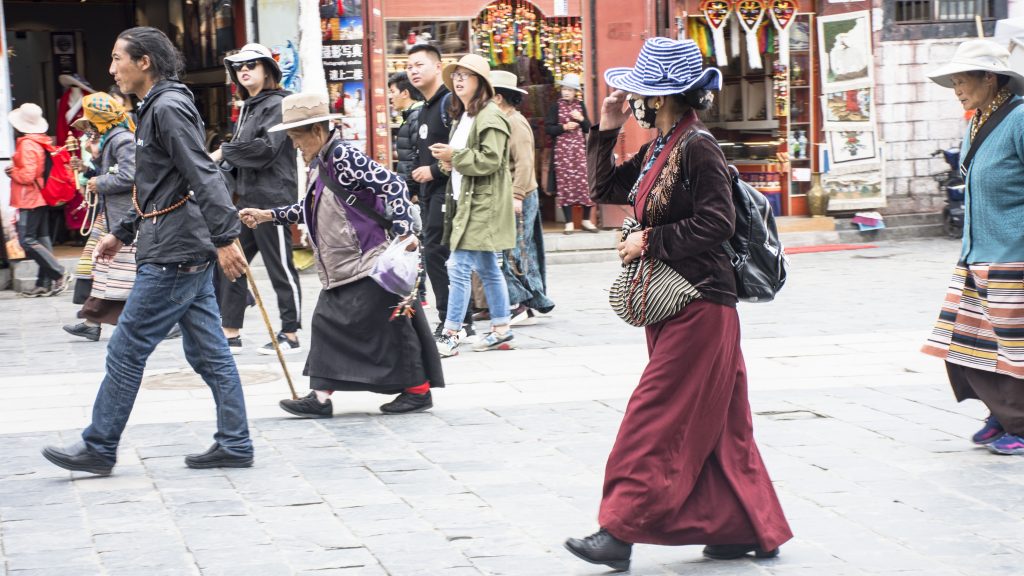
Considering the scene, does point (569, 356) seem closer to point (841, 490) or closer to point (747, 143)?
point (841, 490)

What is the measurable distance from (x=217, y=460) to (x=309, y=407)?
1.14m

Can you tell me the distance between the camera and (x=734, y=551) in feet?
15.3

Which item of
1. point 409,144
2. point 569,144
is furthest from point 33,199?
point 569,144

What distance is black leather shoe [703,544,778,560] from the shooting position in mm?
4629

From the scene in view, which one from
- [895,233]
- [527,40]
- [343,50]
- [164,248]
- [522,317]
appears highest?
[527,40]

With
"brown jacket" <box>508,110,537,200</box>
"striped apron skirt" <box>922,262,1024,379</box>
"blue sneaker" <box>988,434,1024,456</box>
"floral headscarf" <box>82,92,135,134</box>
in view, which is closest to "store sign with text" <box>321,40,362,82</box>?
"brown jacket" <box>508,110,537,200</box>

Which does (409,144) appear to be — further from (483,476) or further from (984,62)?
(984,62)

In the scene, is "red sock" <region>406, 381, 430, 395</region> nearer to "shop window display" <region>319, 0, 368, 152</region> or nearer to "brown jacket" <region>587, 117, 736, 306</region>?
"brown jacket" <region>587, 117, 736, 306</region>

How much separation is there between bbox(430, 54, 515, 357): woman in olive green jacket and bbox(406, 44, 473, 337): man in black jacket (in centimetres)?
17

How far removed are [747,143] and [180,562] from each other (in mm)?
13874

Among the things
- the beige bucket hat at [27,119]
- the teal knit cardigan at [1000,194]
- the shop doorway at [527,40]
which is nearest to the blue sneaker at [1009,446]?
the teal knit cardigan at [1000,194]

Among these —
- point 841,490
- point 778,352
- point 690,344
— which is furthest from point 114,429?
point 778,352

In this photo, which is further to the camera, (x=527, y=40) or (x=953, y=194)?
(x=953, y=194)

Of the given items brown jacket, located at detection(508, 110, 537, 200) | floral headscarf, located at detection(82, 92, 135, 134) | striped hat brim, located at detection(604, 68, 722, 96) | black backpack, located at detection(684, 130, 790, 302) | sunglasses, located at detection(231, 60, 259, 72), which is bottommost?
black backpack, located at detection(684, 130, 790, 302)
